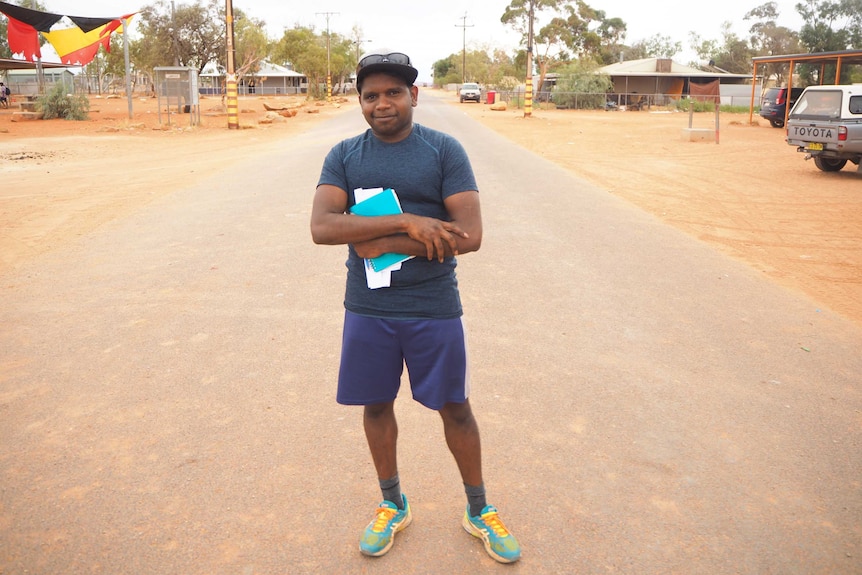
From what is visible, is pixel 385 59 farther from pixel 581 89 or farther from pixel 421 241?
pixel 581 89

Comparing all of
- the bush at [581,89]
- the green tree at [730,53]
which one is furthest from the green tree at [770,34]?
the bush at [581,89]

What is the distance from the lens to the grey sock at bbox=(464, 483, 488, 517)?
2.84 metres

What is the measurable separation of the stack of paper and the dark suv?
29969 millimetres

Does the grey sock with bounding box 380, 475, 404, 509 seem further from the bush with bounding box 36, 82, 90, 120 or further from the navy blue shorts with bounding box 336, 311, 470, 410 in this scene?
the bush with bounding box 36, 82, 90, 120

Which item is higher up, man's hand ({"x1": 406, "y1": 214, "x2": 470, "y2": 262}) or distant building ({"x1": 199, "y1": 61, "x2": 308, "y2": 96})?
distant building ({"x1": 199, "y1": 61, "x2": 308, "y2": 96})

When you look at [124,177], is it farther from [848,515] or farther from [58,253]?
[848,515]

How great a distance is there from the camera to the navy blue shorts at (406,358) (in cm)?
262

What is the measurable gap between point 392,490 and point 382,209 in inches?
43.9

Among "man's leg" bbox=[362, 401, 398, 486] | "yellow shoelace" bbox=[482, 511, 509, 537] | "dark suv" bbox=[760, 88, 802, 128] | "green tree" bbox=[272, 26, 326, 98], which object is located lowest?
"yellow shoelace" bbox=[482, 511, 509, 537]

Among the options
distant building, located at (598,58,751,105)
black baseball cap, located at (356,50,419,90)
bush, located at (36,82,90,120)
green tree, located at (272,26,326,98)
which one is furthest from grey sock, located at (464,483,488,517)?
green tree, located at (272,26,326,98)

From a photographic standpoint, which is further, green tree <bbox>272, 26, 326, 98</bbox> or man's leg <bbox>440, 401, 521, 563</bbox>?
green tree <bbox>272, 26, 326, 98</bbox>

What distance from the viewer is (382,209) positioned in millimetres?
2564

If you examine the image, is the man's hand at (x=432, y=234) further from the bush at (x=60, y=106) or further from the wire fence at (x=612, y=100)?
the wire fence at (x=612, y=100)

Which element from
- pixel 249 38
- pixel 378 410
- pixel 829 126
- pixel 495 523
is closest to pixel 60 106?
pixel 249 38
